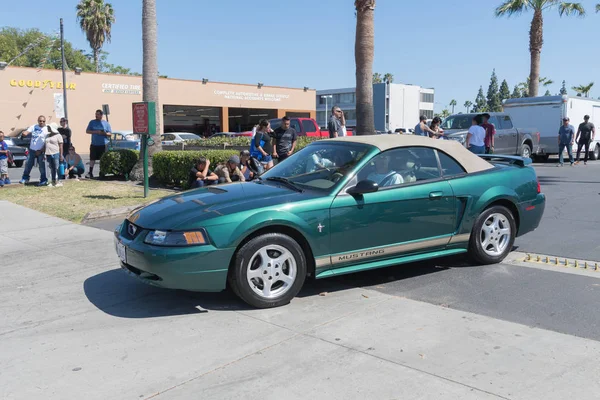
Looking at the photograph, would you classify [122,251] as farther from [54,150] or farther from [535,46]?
[535,46]

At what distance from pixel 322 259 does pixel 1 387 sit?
2.72 meters

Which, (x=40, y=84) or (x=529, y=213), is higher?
(x=40, y=84)

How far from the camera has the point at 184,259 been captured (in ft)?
15.1

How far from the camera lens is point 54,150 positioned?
41.8 ft

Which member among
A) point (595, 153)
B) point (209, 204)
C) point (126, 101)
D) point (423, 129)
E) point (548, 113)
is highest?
point (126, 101)

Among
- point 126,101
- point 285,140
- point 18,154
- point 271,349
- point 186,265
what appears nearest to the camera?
point 271,349

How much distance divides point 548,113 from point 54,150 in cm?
1745

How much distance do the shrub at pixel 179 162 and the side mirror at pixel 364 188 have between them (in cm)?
733

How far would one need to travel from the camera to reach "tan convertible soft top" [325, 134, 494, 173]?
19.1 feet

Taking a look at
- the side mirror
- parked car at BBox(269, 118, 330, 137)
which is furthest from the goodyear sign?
the side mirror

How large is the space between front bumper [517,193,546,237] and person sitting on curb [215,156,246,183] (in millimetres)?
4722

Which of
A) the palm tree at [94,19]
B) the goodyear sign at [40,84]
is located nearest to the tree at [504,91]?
the palm tree at [94,19]

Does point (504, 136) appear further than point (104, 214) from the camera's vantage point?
Yes

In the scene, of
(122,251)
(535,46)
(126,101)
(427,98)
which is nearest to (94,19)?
(126,101)
